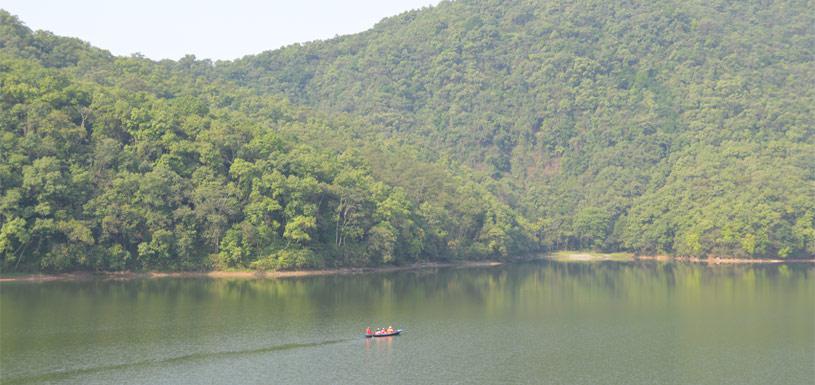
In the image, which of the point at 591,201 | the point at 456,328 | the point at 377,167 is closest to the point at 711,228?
the point at 591,201

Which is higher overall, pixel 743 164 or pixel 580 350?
pixel 743 164

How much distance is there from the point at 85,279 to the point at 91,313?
28.5m

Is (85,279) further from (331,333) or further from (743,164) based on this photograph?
(743,164)

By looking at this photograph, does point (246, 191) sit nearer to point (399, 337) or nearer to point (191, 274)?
point (191, 274)

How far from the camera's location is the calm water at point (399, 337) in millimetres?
50406

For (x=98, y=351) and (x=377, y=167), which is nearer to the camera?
(x=98, y=351)

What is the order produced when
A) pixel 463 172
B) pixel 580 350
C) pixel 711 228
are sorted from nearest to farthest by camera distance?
pixel 580 350 < pixel 711 228 < pixel 463 172

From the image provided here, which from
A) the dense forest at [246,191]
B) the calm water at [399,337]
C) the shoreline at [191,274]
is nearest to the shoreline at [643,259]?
the dense forest at [246,191]

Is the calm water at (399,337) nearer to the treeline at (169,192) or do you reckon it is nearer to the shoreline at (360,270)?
the shoreline at (360,270)

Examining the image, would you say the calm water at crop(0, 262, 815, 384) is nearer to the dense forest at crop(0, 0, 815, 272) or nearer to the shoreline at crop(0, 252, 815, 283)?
the shoreline at crop(0, 252, 815, 283)

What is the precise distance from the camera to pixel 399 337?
62594 millimetres

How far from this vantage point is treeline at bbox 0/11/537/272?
309ft

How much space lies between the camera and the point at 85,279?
309 ft

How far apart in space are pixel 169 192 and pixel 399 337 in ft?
167
